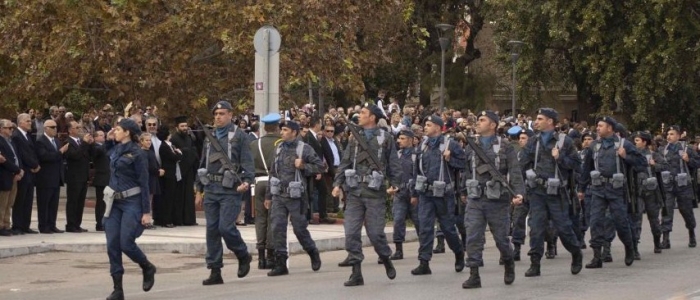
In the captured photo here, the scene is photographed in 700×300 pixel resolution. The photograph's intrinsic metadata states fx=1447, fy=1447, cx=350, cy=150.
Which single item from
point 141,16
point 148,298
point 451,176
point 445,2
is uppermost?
point 445,2

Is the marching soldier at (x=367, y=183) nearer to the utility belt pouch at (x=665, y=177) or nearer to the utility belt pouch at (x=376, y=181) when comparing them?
the utility belt pouch at (x=376, y=181)

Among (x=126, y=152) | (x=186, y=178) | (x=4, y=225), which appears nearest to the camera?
(x=126, y=152)

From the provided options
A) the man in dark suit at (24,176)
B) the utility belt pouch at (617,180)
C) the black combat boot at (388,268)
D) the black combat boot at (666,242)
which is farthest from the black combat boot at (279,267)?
the black combat boot at (666,242)

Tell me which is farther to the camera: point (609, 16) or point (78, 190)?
point (609, 16)

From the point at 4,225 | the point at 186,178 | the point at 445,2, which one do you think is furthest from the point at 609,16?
the point at 4,225

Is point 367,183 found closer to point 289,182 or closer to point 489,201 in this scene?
point 289,182

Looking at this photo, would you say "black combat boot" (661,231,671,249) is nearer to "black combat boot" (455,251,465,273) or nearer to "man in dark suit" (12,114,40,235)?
"black combat boot" (455,251,465,273)

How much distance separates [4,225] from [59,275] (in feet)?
13.2

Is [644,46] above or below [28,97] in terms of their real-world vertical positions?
above

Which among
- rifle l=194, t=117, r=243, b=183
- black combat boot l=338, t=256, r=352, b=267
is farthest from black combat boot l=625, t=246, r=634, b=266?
rifle l=194, t=117, r=243, b=183

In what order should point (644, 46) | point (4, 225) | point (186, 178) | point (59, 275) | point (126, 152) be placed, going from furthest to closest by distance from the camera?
point (644, 46) < point (186, 178) < point (4, 225) < point (59, 275) < point (126, 152)

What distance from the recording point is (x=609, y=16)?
45.3 metres

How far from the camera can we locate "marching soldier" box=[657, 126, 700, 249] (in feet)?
69.9

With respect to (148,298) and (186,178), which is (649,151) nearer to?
(186,178)
